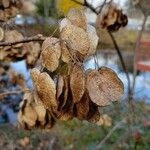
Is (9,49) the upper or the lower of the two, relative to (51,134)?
upper

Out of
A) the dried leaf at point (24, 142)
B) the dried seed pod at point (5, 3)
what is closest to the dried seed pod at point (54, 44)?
the dried seed pod at point (5, 3)

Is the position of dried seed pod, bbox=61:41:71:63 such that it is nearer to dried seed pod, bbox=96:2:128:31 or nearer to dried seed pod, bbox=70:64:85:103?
dried seed pod, bbox=70:64:85:103

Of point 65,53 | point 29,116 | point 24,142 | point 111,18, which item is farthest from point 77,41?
point 24,142

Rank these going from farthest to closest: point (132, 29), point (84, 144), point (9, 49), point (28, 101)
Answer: point (132, 29), point (84, 144), point (9, 49), point (28, 101)

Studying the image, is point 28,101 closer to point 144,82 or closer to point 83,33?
point 83,33

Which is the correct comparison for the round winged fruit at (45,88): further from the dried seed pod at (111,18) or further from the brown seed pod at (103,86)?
the dried seed pod at (111,18)

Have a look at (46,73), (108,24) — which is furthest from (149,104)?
(46,73)

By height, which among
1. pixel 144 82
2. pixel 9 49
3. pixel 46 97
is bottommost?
pixel 144 82
